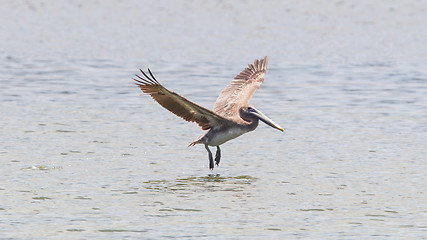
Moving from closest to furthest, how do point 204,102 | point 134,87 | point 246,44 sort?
point 204,102 → point 134,87 → point 246,44

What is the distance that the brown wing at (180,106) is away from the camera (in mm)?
10586

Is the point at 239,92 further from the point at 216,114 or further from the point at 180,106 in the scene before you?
the point at 180,106

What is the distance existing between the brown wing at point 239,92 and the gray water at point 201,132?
2.01 feet

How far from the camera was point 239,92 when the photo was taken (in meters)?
13.3

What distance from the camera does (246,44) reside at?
24984 millimetres

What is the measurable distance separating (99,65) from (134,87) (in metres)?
3.01

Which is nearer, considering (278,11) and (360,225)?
(360,225)

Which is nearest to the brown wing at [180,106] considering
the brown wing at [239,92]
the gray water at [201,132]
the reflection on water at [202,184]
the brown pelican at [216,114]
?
the brown pelican at [216,114]

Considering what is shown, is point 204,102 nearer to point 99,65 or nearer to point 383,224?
point 99,65

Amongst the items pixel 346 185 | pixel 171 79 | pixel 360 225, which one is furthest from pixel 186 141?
pixel 171 79

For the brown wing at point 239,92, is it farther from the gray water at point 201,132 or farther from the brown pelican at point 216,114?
the gray water at point 201,132

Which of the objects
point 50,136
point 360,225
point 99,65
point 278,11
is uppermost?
point 278,11

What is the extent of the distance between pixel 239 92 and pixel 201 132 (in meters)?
1.11

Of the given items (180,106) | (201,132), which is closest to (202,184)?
(180,106)
